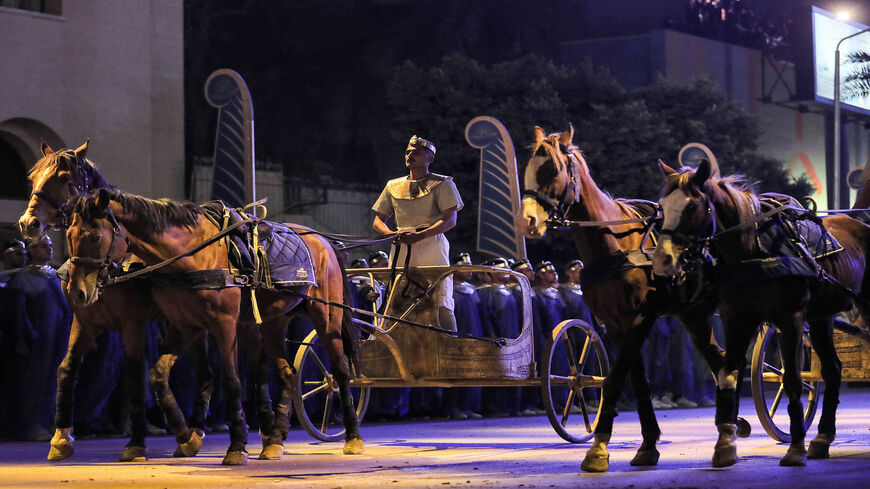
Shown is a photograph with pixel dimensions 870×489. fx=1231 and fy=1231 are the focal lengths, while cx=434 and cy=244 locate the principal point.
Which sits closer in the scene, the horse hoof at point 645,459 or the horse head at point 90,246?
the horse hoof at point 645,459

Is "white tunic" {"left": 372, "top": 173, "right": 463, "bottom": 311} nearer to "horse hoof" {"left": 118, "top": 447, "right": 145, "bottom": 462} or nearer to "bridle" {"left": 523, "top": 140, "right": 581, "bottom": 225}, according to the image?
"bridle" {"left": 523, "top": 140, "right": 581, "bottom": 225}

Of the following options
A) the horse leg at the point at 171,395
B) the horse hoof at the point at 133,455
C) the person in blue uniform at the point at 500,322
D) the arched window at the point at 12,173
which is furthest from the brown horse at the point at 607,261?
the arched window at the point at 12,173

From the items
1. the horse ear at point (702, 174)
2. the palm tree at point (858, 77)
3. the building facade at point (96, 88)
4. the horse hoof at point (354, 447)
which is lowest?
the horse hoof at point (354, 447)

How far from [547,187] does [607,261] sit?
0.72 m

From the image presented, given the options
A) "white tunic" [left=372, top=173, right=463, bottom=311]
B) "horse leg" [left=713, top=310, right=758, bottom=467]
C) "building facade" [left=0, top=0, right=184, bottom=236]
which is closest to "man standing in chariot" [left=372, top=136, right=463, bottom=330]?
"white tunic" [left=372, top=173, right=463, bottom=311]

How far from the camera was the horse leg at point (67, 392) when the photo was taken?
1008 centimetres

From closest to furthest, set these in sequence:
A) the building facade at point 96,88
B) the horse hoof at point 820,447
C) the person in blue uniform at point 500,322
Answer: the horse hoof at point 820,447
the person in blue uniform at point 500,322
the building facade at point 96,88

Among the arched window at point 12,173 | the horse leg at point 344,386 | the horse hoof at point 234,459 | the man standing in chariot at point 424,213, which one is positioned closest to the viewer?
the horse hoof at point 234,459

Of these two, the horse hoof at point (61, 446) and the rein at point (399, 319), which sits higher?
the rein at point (399, 319)

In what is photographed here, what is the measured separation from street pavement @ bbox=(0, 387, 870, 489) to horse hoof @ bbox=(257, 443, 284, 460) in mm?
81

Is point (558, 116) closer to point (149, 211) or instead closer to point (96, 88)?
point (96, 88)

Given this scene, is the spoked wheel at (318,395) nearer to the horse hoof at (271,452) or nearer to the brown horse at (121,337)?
the brown horse at (121,337)

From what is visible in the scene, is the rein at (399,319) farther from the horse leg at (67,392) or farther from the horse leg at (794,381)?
the horse leg at (794,381)

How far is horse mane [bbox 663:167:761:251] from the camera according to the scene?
852 cm
